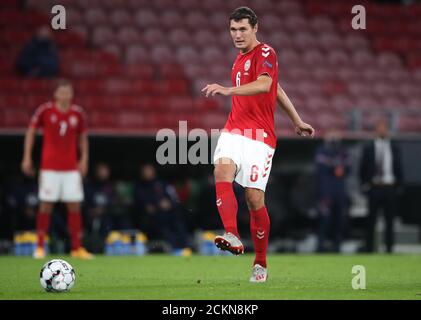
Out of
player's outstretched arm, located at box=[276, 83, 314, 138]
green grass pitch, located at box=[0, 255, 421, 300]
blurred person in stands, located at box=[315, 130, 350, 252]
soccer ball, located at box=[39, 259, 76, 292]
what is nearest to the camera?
green grass pitch, located at box=[0, 255, 421, 300]

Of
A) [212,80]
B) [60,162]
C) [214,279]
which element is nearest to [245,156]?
[214,279]

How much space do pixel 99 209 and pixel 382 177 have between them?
4717 mm

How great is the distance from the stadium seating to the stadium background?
0.09 feet

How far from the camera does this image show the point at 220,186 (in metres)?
7.52

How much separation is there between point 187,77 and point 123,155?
2706 mm

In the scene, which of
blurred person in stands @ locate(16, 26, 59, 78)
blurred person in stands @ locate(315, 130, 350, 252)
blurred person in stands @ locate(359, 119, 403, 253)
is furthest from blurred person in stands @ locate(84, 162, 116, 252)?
blurred person in stands @ locate(359, 119, 403, 253)

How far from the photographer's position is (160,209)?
15.8 meters

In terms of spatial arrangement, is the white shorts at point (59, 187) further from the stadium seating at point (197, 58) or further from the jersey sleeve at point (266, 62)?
the jersey sleeve at point (266, 62)

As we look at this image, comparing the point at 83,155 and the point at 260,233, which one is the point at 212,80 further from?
the point at 260,233

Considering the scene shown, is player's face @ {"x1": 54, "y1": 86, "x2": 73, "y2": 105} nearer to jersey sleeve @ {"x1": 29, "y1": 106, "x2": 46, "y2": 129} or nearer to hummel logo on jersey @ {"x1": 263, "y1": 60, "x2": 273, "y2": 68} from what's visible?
jersey sleeve @ {"x1": 29, "y1": 106, "x2": 46, "y2": 129}

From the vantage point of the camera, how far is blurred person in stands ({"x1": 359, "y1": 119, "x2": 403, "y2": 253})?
14.4 meters

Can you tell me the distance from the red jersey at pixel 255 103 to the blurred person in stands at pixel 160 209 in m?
7.89
